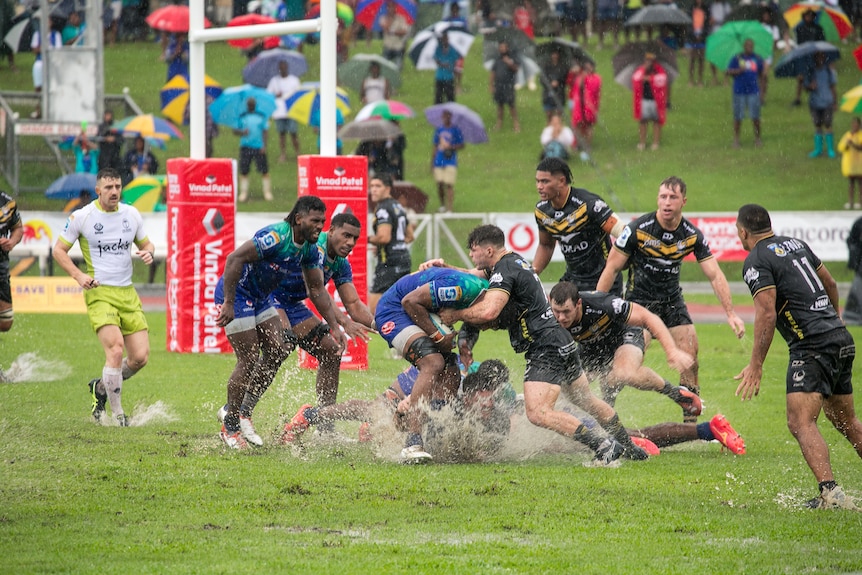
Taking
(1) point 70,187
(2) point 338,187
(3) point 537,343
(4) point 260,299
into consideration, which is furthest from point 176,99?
(3) point 537,343

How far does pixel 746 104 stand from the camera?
98.7 ft

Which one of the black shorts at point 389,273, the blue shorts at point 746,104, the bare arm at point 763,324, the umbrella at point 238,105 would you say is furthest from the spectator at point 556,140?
the bare arm at point 763,324

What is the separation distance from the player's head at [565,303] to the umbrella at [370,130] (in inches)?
594

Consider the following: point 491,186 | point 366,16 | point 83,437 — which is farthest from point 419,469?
point 366,16

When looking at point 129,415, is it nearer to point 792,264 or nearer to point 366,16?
point 792,264

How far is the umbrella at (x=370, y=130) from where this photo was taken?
2353 centimetres

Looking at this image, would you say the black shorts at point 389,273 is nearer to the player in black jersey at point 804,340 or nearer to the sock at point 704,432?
the sock at point 704,432

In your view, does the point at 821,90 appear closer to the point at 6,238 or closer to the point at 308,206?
the point at 6,238

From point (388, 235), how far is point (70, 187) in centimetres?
1023

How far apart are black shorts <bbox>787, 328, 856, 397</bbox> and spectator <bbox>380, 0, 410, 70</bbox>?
27.0 meters

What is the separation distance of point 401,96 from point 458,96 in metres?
1.75

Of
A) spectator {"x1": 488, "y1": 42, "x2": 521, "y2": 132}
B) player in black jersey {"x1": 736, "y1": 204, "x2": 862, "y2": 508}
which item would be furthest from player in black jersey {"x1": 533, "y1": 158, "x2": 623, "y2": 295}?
spectator {"x1": 488, "y1": 42, "x2": 521, "y2": 132}

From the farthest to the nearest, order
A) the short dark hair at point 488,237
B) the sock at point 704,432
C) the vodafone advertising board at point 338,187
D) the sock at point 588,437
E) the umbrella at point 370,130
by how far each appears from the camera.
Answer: the umbrella at point 370,130 → the vodafone advertising board at point 338,187 → the sock at point 704,432 → the short dark hair at point 488,237 → the sock at point 588,437

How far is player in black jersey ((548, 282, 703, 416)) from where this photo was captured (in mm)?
8680
